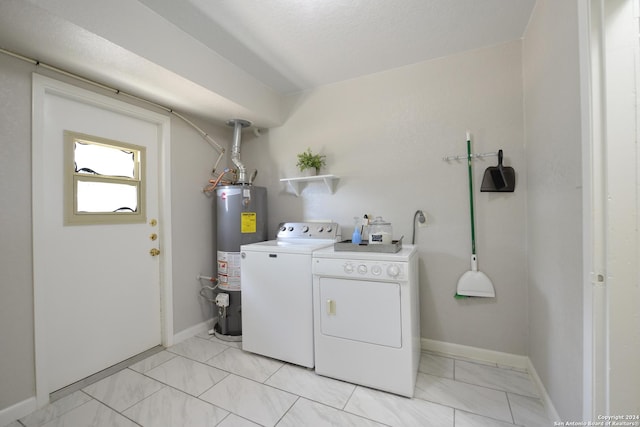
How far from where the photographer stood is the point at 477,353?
1983mm

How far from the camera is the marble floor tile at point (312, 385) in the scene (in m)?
1.60

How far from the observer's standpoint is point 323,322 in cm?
181

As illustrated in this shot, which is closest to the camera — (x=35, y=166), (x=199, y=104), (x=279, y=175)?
(x=35, y=166)

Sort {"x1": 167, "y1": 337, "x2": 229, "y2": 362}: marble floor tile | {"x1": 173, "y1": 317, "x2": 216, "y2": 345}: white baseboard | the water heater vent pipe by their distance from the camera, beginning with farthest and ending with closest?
the water heater vent pipe
{"x1": 173, "y1": 317, "x2": 216, "y2": 345}: white baseboard
{"x1": 167, "y1": 337, "x2": 229, "y2": 362}: marble floor tile

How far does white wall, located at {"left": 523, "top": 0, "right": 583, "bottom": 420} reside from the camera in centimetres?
108

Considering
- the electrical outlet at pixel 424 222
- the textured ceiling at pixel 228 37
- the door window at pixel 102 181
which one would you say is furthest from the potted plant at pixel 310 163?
the door window at pixel 102 181

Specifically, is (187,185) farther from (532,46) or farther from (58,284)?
(532,46)

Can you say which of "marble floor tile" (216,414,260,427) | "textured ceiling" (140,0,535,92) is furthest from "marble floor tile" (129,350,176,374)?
"textured ceiling" (140,0,535,92)

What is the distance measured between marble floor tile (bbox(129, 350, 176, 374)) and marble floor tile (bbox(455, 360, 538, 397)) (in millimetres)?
2278

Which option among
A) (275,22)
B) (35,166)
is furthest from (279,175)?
(35,166)

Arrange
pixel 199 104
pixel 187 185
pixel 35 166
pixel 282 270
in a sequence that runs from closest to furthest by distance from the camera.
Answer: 1. pixel 35 166
2. pixel 282 270
3. pixel 199 104
4. pixel 187 185

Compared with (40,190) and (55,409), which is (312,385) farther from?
(40,190)

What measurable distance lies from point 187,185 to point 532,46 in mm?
2968

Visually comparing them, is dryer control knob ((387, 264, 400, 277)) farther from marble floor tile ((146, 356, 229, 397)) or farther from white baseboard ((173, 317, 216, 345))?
white baseboard ((173, 317, 216, 345))
